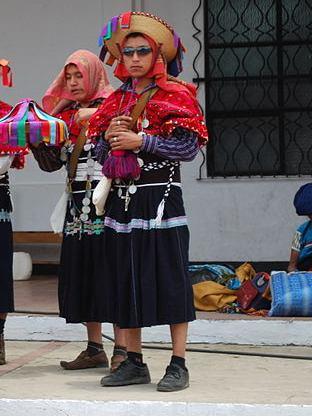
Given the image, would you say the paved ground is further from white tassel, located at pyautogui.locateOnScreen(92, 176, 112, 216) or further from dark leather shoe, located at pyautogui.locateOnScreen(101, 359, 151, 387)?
white tassel, located at pyautogui.locateOnScreen(92, 176, 112, 216)

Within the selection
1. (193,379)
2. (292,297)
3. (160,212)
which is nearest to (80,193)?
(160,212)

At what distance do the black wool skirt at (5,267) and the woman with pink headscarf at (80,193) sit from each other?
338 millimetres

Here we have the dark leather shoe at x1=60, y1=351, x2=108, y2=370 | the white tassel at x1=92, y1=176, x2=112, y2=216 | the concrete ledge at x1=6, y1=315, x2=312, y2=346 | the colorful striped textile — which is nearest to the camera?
the white tassel at x1=92, y1=176, x2=112, y2=216

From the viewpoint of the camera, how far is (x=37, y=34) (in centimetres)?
877

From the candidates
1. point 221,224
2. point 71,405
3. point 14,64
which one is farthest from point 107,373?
point 14,64

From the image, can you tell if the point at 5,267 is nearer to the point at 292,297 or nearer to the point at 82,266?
the point at 82,266

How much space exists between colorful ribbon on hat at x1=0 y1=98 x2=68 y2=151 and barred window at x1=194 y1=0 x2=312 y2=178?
337 centimetres

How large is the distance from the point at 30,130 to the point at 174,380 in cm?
151

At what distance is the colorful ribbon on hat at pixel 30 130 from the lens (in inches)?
205

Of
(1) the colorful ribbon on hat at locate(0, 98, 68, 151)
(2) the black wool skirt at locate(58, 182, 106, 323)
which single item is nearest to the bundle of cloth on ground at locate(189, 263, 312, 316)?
(2) the black wool skirt at locate(58, 182, 106, 323)

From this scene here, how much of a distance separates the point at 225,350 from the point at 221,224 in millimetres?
2259

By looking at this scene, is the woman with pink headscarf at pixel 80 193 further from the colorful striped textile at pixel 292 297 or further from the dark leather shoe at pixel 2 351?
the colorful striped textile at pixel 292 297

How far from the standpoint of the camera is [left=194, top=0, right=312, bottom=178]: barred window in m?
8.40

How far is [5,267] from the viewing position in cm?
575
